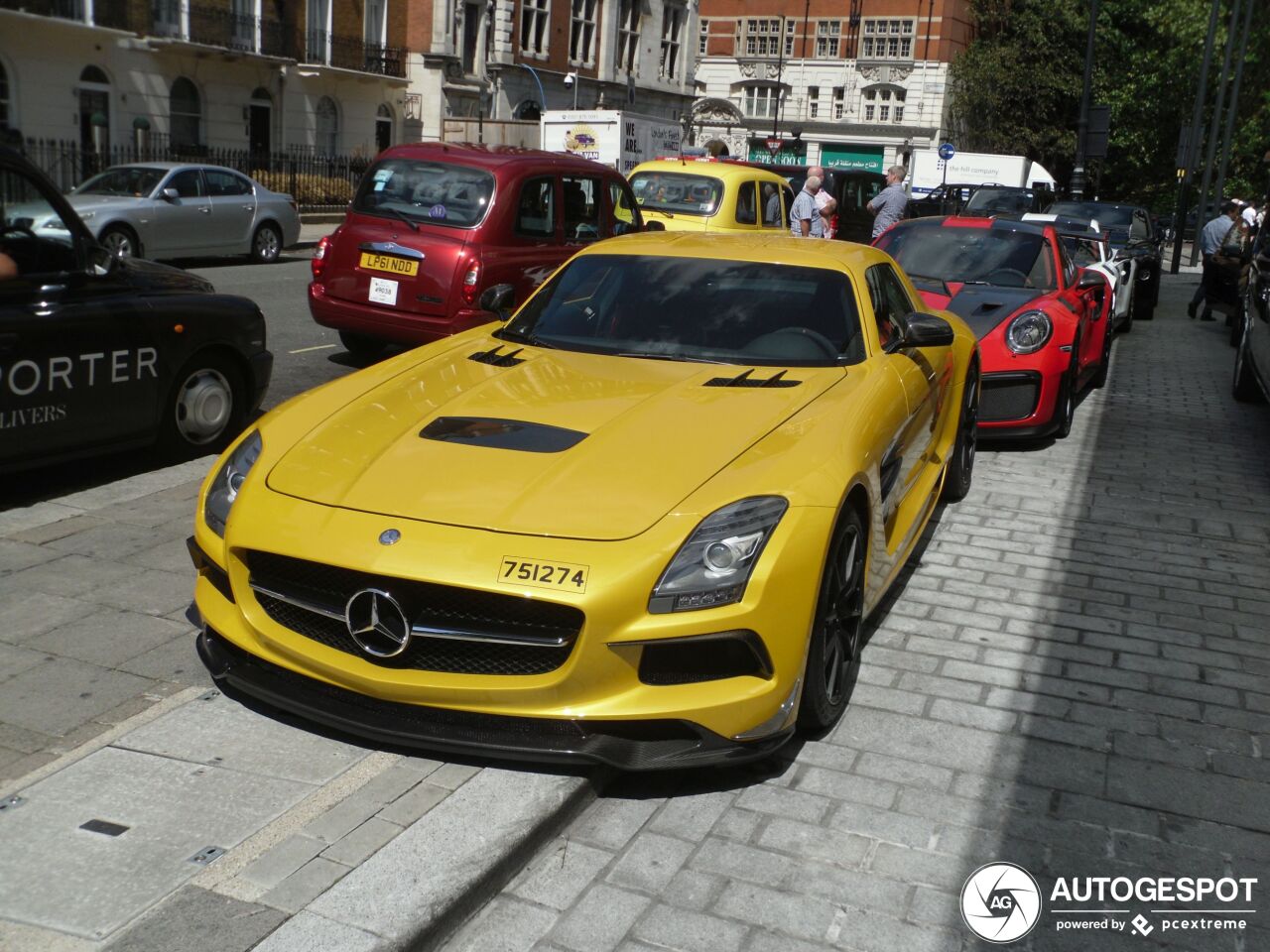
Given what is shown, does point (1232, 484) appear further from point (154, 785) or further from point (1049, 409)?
point (154, 785)

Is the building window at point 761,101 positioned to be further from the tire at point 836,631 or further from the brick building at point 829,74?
the tire at point 836,631

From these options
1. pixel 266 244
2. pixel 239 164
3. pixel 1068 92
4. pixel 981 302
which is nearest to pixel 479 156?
pixel 981 302

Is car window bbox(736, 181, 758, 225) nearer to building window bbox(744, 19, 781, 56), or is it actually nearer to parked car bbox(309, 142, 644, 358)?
parked car bbox(309, 142, 644, 358)

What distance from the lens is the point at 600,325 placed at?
5.37 meters

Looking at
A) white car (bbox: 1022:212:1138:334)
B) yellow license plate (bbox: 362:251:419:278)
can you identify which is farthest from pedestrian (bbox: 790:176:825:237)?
yellow license plate (bbox: 362:251:419:278)

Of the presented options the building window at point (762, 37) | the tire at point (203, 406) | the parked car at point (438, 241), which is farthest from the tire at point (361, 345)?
the building window at point (762, 37)

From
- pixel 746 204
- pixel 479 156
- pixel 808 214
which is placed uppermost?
pixel 479 156

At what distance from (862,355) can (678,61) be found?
183 feet

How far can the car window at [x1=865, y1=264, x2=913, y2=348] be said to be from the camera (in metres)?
5.45

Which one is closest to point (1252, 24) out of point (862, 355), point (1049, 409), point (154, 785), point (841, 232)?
point (841, 232)

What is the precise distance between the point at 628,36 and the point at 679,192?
4122 cm

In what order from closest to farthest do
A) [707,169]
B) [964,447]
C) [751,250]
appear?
1. [751,250]
2. [964,447]
3. [707,169]

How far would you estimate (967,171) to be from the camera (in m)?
40.9

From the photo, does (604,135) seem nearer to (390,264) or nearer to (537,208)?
(537,208)
